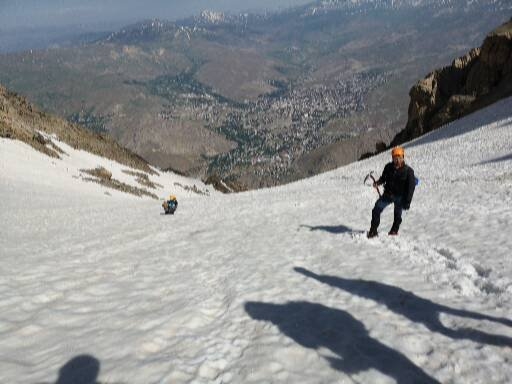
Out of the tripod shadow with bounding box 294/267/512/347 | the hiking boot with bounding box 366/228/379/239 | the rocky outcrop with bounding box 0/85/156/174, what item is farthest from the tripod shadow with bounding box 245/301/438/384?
the rocky outcrop with bounding box 0/85/156/174

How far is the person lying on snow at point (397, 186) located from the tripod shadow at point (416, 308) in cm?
493

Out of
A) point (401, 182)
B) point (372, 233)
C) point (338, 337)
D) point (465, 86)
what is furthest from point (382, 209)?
point (465, 86)

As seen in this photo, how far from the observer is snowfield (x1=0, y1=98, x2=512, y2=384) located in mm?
8039

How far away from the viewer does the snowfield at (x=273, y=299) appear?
8039mm

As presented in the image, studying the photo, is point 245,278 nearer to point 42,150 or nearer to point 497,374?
point 497,374

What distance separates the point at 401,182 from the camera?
15.8 metres

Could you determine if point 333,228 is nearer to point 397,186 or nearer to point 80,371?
point 397,186

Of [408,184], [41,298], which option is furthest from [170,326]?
[408,184]

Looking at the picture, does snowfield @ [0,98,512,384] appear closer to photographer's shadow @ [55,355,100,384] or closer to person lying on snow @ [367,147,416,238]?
photographer's shadow @ [55,355,100,384]

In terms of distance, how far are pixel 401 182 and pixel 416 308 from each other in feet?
22.3

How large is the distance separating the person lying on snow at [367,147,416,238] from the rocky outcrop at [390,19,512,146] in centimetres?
6309

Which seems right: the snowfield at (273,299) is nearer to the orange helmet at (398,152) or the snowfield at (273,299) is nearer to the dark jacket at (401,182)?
the dark jacket at (401,182)

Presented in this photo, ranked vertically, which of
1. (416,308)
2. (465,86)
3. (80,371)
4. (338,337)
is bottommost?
Answer: (416,308)

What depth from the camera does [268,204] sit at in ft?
94.2
